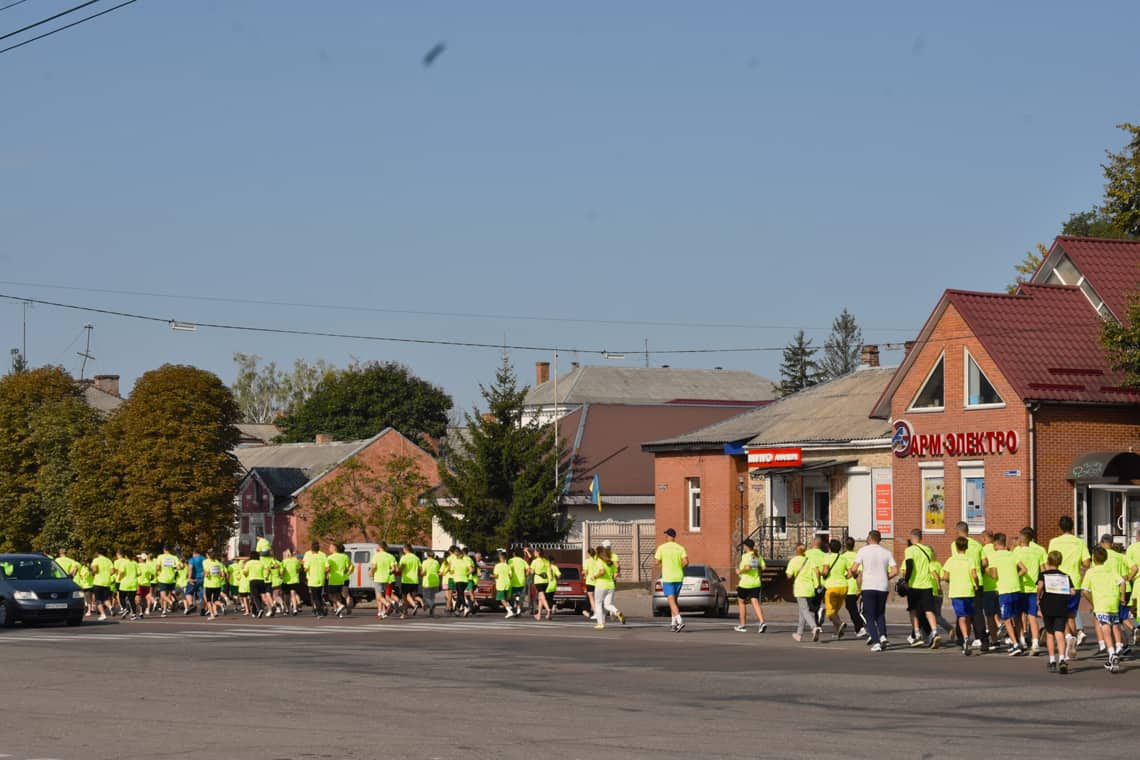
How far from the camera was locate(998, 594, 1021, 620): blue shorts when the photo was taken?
75.0 feet

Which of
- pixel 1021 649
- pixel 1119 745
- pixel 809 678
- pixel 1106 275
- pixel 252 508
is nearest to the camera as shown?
pixel 1119 745

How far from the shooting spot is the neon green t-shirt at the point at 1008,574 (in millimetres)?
22719

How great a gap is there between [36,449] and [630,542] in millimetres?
30886

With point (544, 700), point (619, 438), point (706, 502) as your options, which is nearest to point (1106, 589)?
point (544, 700)

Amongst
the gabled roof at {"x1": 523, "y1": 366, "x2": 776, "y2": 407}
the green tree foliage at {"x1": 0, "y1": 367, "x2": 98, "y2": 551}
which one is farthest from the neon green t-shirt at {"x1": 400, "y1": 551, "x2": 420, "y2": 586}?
the gabled roof at {"x1": 523, "y1": 366, "x2": 776, "y2": 407}

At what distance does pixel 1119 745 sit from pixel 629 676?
753cm

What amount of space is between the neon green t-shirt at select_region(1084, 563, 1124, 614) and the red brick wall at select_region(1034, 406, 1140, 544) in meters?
19.2

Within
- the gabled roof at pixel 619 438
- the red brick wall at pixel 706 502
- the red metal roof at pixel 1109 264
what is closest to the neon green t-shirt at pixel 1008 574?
the red metal roof at pixel 1109 264

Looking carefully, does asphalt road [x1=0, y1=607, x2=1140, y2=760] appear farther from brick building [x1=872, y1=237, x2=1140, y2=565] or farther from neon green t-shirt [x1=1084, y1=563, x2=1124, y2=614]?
brick building [x1=872, y1=237, x2=1140, y2=565]

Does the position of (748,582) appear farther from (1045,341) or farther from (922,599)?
(1045,341)

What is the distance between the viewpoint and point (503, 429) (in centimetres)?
6297

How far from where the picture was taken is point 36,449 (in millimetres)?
74625

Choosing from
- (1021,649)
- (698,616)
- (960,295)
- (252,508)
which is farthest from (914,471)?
(252,508)

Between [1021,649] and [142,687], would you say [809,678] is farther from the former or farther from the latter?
[142,687]
